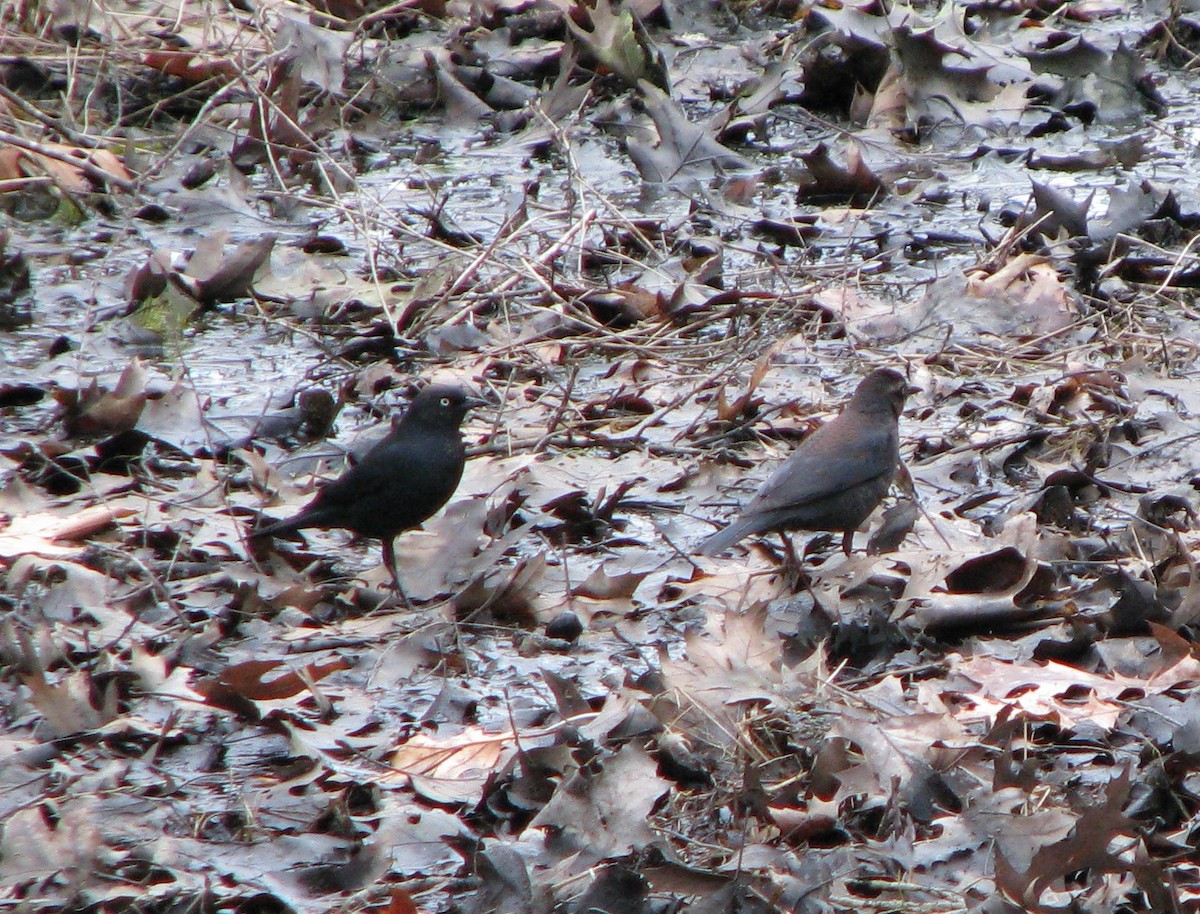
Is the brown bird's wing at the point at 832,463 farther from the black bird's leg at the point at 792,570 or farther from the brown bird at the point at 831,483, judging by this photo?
the black bird's leg at the point at 792,570

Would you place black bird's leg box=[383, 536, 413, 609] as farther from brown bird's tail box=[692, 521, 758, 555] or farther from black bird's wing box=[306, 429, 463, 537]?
brown bird's tail box=[692, 521, 758, 555]

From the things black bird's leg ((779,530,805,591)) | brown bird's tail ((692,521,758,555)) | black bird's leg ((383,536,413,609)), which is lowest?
black bird's leg ((383,536,413,609))

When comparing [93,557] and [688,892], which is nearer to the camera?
[688,892]

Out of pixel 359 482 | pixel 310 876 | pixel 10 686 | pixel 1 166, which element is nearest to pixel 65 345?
pixel 1 166

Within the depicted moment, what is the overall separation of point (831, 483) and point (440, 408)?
1313mm

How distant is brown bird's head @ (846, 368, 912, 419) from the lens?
5371 millimetres

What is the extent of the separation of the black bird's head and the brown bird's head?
1305 millimetres

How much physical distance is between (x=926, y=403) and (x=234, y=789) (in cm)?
327

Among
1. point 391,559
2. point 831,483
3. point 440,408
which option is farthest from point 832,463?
point 391,559

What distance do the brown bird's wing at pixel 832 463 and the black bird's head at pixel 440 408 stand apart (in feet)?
3.29

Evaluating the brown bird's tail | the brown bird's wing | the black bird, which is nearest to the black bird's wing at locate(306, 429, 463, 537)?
the black bird

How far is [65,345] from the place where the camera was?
22.0ft

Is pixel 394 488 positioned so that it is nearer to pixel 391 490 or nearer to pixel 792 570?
pixel 391 490

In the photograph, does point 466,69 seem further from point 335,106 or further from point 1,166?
point 1,166
